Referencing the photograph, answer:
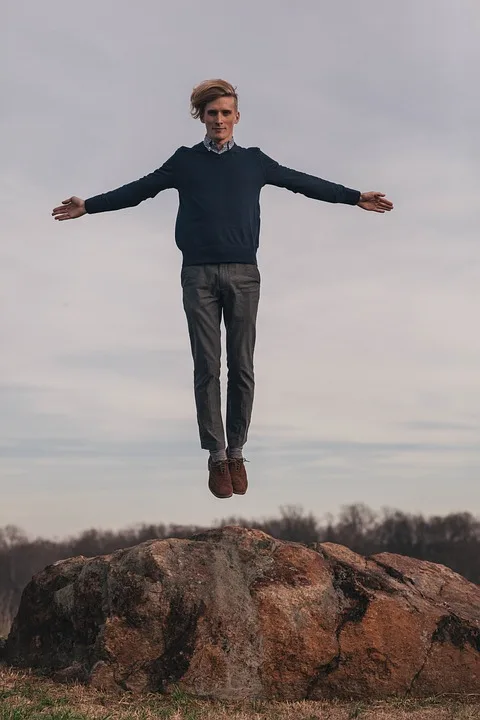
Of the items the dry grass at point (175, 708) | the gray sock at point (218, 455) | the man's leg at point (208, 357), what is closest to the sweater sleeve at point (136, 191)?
the man's leg at point (208, 357)

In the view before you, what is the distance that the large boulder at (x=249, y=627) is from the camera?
11.6 meters

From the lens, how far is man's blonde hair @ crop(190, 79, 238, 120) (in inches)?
471

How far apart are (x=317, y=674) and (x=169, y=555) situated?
94.3 inches

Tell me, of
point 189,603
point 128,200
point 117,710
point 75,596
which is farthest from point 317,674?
point 128,200

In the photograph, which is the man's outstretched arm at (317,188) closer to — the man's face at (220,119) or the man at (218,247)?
the man at (218,247)

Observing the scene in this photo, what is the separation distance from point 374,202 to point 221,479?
4.36 metres

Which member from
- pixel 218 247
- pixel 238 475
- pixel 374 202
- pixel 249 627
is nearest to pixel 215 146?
pixel 218 247

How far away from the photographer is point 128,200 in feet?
41.1

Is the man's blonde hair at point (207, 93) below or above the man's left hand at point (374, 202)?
above

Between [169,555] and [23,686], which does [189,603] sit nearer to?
[169,555]

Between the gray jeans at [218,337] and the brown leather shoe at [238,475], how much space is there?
265 mm

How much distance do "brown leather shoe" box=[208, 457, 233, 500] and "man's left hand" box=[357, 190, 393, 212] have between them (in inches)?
158

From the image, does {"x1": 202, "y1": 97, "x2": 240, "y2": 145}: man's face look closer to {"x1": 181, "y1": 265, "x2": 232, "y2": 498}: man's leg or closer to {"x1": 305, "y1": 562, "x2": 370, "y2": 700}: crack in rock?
{"x1": 181, "y1": 265, "x2": 232, "y2": 498}: man's leg

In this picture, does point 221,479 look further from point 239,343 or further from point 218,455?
point 239,343
